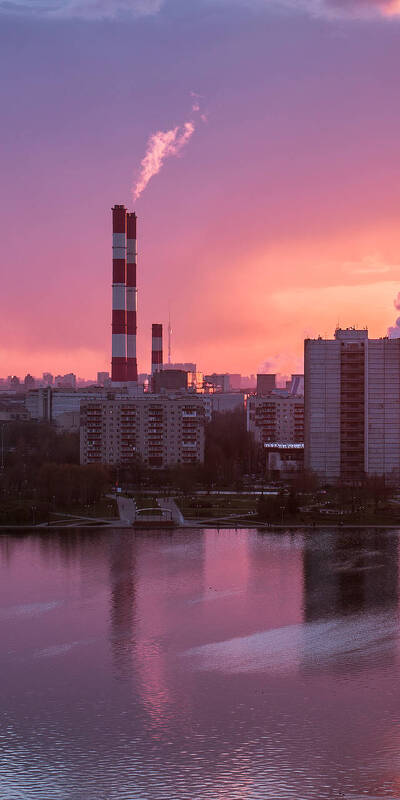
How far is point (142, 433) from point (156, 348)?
146ft

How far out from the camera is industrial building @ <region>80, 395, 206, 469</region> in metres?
60.1

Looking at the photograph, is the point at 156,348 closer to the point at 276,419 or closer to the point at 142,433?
the point at 276,419

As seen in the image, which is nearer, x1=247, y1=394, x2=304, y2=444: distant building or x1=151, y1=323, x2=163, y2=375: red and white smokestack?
x1=247, y1=394, x2=304, y2=444: distant building

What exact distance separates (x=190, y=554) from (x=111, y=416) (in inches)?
1156

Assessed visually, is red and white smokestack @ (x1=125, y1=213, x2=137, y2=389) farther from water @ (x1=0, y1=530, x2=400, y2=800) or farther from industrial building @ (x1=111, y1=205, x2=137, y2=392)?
water @ (x1=0, y1=530, x2=400, y2=800)

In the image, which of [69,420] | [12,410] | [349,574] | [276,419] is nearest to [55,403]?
[12,410]

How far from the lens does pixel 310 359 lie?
2115 inches

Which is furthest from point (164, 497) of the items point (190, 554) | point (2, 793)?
point (2, 793)

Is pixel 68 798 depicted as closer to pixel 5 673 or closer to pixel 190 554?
pixel 5 673

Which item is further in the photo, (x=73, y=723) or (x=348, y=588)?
(x=348, y=588)

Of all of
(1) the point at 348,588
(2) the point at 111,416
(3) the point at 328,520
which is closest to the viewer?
(1) the point at 348,588

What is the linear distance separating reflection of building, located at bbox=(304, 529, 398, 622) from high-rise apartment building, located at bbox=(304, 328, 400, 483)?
56.8 feet

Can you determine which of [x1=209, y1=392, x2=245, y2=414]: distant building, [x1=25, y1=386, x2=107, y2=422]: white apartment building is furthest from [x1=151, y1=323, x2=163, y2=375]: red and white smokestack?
[x1=25, y1=386, x2=107, y2=422]: white apartment building

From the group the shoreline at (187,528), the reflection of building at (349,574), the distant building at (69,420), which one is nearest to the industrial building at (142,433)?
the shoreline at (187,528)
